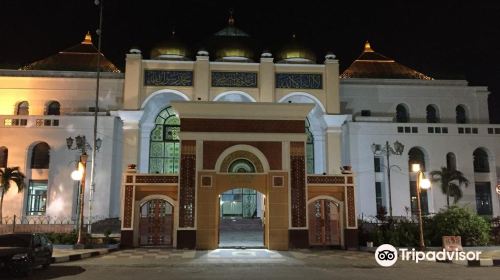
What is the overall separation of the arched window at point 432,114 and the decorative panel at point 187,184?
23.0m

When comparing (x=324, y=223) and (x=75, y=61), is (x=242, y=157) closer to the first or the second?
(x=324, y=223)

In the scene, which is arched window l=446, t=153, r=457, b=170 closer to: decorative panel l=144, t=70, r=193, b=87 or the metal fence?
decorative panel l=144, t=70, r=193, b=87

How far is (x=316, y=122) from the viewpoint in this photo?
32.6 metres

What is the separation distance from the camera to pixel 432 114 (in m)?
37.1

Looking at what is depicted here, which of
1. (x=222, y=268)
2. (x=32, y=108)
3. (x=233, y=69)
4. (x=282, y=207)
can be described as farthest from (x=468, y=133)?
(x=32, y=108)

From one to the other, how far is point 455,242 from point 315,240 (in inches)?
269

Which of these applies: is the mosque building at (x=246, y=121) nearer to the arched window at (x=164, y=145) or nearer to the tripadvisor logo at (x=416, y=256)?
the arched window at (x=164, y=145)

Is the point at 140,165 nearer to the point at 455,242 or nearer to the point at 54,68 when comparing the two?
the point at 54,68

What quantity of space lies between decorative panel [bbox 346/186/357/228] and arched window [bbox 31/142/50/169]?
20338 millimetres

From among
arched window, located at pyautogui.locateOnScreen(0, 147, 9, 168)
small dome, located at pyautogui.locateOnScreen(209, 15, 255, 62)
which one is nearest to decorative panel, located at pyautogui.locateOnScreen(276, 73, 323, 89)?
small dome, located at pyautogui.locateOnScreen(209, 15, 255, 62)

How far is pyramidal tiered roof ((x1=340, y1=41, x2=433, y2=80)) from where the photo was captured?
39.2 metres

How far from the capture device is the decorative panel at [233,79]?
1204 inches

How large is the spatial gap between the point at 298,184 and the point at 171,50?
16.1 metres

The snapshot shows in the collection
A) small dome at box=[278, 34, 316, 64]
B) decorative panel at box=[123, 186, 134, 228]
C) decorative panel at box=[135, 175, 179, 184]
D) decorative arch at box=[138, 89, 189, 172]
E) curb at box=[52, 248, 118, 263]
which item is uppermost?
small dome at box=[278, 34, 316, 64]
